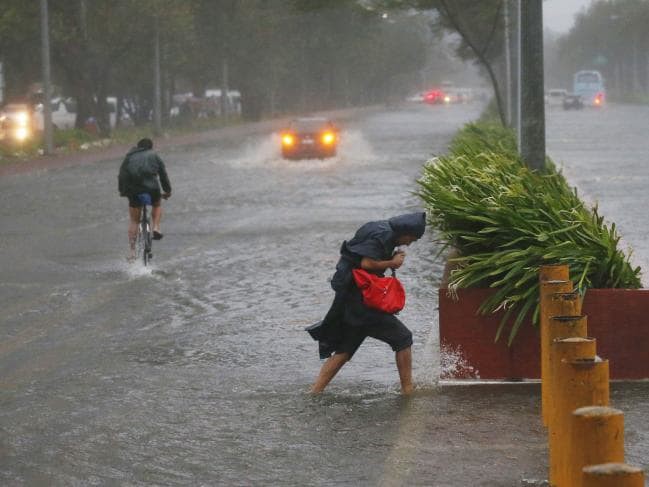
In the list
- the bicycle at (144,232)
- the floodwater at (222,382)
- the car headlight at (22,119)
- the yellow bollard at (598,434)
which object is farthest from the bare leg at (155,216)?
the car headlight at (22,119)

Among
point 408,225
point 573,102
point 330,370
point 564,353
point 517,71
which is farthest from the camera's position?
point 573,102

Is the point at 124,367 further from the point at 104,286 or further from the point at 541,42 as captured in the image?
the point at 541,42

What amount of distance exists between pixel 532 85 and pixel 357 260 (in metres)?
6.93

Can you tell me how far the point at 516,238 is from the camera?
10.3 m

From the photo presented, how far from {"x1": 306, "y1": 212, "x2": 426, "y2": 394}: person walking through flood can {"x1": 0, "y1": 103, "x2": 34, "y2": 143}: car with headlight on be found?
40863mm

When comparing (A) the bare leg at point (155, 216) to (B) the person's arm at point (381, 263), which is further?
(A) the bare leg at point (155, 216)

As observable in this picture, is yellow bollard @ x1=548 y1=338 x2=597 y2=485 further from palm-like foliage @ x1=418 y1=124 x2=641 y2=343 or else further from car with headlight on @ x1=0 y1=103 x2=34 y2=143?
car with headlight on @ x1=0 y1=103 x2=34 y2=143

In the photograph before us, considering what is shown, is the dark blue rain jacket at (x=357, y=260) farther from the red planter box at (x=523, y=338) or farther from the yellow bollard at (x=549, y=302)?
the yellow bollard at (x=549, y=302)

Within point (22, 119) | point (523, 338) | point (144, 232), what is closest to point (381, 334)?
point (523, 338)

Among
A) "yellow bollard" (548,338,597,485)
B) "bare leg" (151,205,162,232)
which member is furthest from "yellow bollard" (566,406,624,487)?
"bare leg" (151,205,162,232)

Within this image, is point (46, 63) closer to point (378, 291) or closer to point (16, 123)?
point (16, 123)

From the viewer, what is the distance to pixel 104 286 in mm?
15430

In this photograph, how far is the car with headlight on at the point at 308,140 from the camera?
4178 centimetres

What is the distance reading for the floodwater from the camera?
780cm
